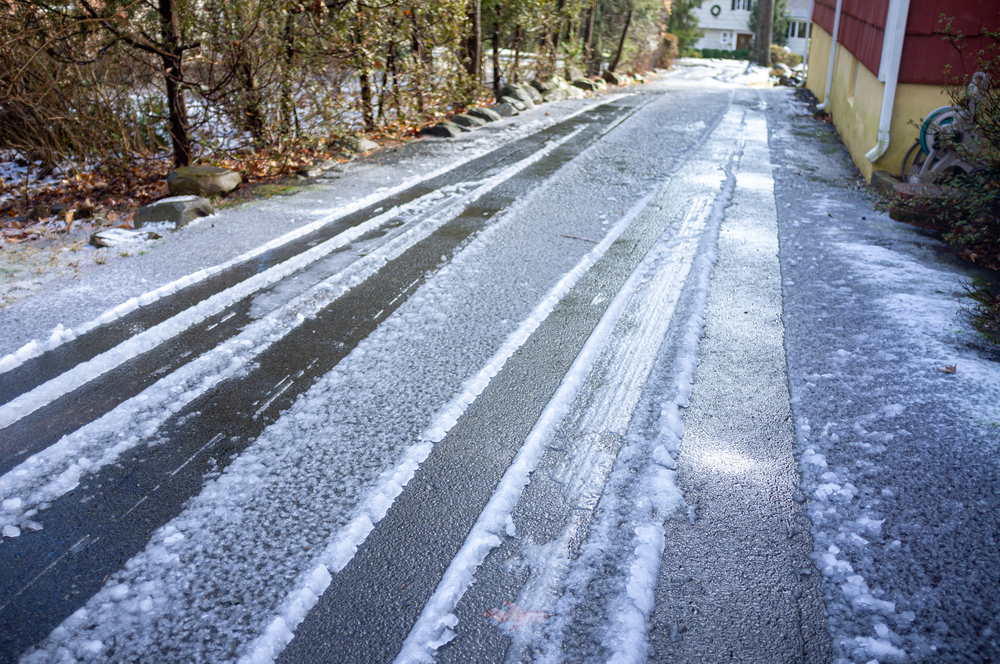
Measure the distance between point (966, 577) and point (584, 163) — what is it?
6.51 m

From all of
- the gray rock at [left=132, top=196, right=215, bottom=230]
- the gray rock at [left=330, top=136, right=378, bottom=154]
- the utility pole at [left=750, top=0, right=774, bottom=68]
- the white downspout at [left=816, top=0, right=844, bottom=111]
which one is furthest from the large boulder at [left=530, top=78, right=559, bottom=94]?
the utility pole at [left=750, top=0, right=774, bottom=68]

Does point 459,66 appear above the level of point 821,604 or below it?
above

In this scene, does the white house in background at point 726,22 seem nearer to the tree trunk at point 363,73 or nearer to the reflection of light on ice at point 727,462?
the tree trunk at point 363,73

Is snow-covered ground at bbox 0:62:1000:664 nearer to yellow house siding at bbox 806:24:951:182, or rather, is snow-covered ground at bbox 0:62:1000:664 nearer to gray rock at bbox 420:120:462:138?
yellow house siding at bbox 806:24:951:182

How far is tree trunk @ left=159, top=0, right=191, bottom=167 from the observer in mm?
6344

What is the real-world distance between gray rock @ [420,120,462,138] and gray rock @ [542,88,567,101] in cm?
475

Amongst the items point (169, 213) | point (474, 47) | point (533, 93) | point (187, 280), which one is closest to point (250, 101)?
point (169, 213)

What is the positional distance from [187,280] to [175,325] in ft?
2.50

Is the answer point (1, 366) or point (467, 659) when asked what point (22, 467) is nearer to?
point (1, 366)

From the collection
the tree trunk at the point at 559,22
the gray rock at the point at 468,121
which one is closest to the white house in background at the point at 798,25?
the tree trunk at the point at 559,22

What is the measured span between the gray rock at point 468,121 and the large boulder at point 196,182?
469 centimetres

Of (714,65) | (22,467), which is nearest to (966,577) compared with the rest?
(22,467)

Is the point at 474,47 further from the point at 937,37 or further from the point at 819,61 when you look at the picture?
the point at 819,61

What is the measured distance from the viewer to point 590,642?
1.95 metres
